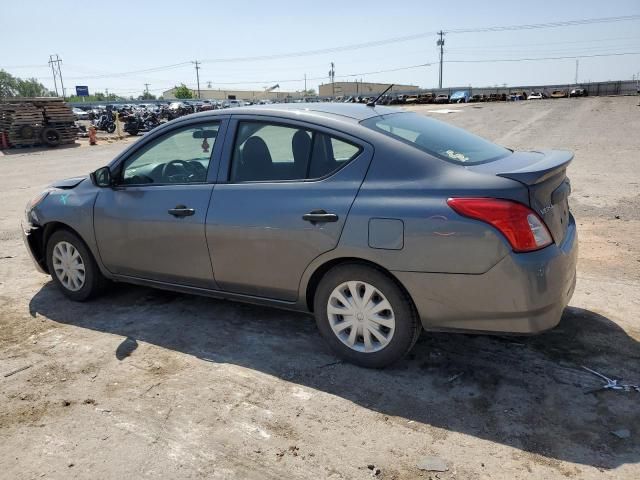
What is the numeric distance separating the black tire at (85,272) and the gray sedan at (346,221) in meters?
0.14

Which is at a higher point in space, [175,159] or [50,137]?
[175,159]

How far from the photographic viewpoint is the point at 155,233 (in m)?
4.11

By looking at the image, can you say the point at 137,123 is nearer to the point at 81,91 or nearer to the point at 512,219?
the point at 512,219

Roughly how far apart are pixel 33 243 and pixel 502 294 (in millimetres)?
4223

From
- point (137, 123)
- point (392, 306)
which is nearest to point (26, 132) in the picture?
point (137, 123)

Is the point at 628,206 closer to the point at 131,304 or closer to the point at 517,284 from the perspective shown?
the point at 517,284

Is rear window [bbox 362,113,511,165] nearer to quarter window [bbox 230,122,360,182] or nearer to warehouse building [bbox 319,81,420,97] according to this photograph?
quarter window [bbox 230,122,360,182]

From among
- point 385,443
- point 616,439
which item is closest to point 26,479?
point 385,443

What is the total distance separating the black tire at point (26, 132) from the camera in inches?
906

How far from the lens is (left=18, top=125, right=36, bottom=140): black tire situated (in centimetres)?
2302

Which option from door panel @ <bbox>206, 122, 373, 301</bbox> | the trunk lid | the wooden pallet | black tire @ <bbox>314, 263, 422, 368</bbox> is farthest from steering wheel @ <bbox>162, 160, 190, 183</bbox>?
the wooden pallet

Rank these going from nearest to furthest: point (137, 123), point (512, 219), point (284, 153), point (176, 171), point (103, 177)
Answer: point (512, 219) → point (284, 153) → point (176, 171) → point (103, 177) → point (137, 123)

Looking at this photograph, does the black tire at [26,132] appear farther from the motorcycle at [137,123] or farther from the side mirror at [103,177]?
the side mirror at [103,177]

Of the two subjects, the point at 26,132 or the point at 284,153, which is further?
the point at 26,132
